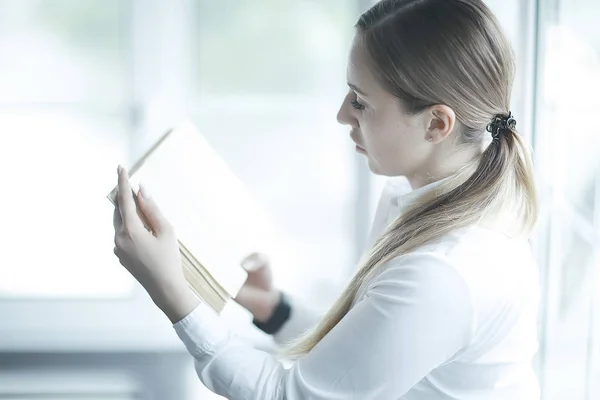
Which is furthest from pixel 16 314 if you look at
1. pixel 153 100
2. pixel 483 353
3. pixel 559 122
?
pixel 559 122

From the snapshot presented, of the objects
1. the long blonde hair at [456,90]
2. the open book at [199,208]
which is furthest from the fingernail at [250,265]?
the long blonde hair at [456,90]

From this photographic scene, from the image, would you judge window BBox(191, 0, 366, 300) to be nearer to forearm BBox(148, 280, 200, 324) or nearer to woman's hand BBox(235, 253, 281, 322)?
woman's hand BBox(235, 253, 281, 322)

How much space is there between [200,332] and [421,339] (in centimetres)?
26

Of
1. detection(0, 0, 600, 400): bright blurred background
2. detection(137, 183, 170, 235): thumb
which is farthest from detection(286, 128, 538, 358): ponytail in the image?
detection(0, 0, 600, 400): bright blurred background

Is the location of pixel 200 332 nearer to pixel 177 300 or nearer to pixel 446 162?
pixel 177 300

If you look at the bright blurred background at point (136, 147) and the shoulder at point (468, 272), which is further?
the bright blurred background at point (136, 147)

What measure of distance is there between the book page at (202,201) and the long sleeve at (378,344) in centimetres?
10

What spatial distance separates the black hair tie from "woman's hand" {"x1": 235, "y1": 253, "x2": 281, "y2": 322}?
0.42 meters

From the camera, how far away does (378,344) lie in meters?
0.72

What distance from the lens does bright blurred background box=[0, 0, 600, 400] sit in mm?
1415

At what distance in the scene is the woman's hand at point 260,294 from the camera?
1.08m

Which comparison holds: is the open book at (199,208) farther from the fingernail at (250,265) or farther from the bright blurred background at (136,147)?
the bright blurred background at (136,147)

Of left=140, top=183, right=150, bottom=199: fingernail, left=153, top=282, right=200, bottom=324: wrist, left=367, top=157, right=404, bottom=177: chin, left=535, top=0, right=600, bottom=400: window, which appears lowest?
left=535, top=0, right=600, bottom=400: window

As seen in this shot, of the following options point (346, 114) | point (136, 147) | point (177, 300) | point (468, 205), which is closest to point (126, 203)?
point (177, 300)
